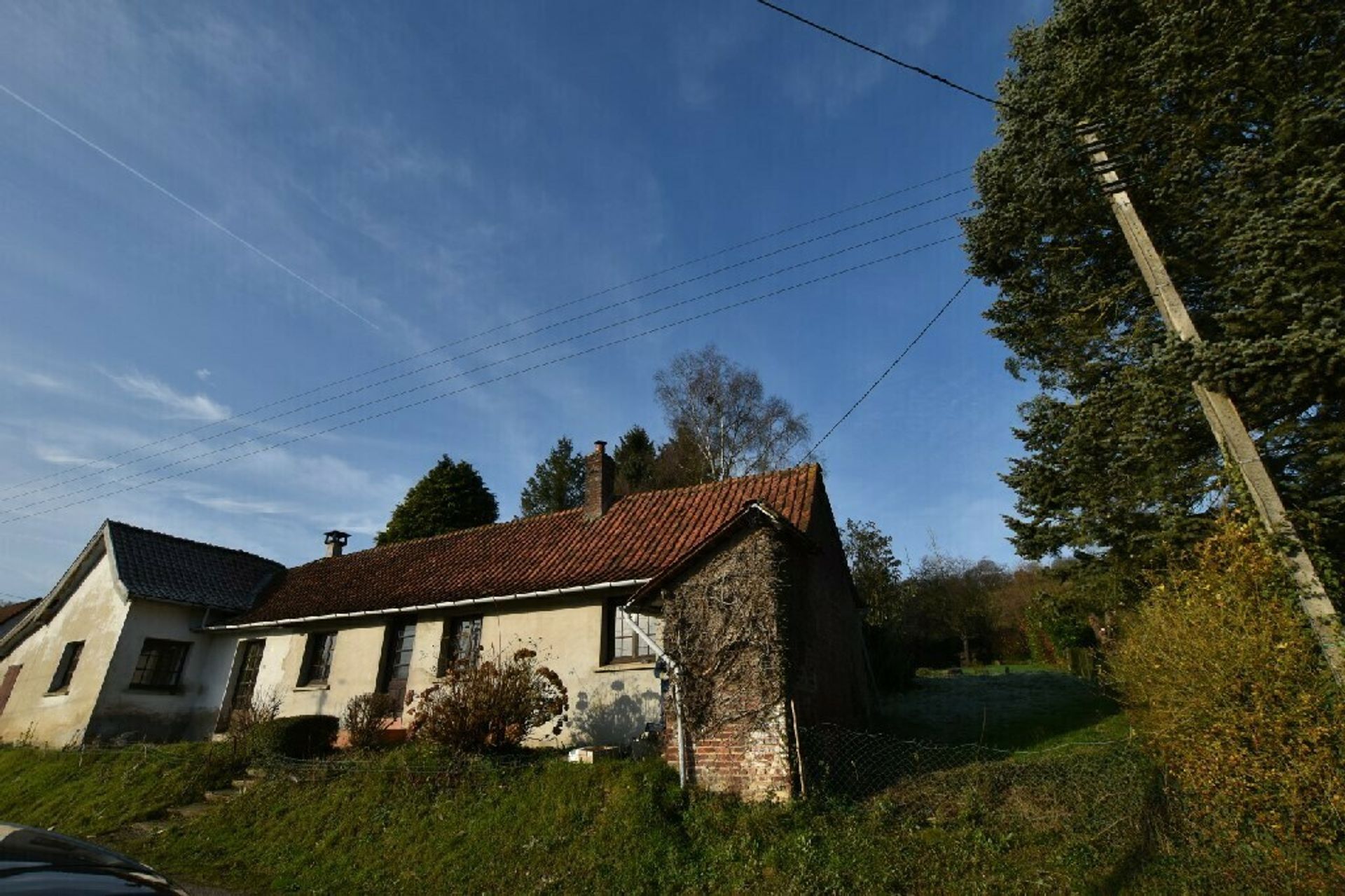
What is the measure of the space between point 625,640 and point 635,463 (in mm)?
24720

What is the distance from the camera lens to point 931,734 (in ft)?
46.1

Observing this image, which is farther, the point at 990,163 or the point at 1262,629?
the point at 990,163

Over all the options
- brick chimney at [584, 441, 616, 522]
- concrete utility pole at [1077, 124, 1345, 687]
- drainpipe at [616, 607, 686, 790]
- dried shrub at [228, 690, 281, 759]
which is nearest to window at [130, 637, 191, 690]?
dried shrub at [228, 690, 281, 759]

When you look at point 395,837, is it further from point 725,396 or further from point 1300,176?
point 725,396

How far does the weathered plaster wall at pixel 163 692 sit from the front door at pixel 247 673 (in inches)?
16.6

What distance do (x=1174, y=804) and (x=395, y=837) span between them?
10043 mm

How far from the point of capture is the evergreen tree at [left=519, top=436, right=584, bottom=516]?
41.7m

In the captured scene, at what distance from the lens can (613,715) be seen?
12.3m

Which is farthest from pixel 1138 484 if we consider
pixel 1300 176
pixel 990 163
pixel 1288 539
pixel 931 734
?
pixel 990 163

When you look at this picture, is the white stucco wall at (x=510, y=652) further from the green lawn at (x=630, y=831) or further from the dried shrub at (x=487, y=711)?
the green lawn at (x=630, y=831)

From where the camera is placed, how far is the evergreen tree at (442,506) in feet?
107

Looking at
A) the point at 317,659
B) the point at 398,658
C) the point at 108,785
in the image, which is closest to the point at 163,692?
the point at 317,659

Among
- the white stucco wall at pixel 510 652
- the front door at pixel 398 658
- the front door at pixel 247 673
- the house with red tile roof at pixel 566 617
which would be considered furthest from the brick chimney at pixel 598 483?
the front door at pixel 247 673

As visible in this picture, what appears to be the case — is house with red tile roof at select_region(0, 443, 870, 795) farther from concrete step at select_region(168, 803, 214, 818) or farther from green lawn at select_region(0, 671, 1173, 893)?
concrete step at select_region(168, 803, 214, 818)
